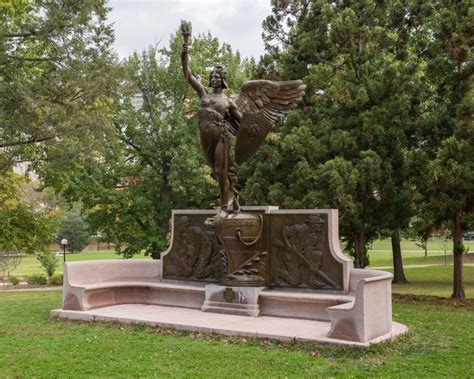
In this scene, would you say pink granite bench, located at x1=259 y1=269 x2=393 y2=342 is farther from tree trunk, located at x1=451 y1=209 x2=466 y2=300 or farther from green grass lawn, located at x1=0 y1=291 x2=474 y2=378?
tree trunk, located at x1=451 y1=209 x2=466 y2=300

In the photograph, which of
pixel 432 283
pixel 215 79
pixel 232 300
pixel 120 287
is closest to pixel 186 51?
pixel 215 79

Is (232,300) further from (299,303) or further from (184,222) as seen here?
(184,222)

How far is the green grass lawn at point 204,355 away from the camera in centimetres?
673

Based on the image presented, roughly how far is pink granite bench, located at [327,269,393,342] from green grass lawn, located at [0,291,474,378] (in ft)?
0.96

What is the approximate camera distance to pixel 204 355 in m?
7.51

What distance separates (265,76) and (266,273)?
8616 millimetres

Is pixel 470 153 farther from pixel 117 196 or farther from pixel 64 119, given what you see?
pixel 117 196

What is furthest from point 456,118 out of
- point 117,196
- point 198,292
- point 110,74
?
point 117,196

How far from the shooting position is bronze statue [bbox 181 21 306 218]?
35.4ft

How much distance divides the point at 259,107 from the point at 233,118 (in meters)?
0.57

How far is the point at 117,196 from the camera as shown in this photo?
21.7 meters

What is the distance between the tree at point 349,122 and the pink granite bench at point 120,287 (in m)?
4.42

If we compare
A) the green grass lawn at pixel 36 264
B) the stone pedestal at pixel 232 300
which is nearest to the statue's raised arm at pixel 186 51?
the stone pedestal at pixel 232 300

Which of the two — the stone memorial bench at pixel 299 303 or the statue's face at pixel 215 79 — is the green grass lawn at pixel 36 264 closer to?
the statue's face at pixel 215 79
